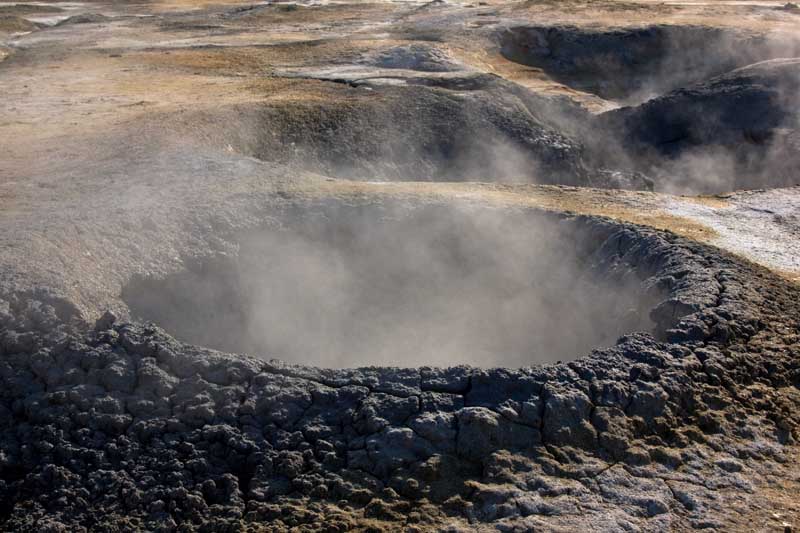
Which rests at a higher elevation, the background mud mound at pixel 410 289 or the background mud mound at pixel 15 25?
the background mud mound at pixel 15 25

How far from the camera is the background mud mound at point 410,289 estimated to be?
7.13 metres

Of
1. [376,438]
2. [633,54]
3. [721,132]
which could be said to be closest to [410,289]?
[376,438]

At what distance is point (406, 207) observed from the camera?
784cm

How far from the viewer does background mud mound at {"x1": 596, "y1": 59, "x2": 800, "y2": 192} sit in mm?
13023

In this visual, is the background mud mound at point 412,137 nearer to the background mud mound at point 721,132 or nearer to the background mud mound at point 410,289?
the background mud mound at point 721,132

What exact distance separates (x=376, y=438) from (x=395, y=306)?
117 inches

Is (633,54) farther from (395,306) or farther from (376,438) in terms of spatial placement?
(376,438)

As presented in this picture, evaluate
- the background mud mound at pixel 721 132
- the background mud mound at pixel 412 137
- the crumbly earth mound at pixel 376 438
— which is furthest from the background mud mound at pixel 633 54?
the crumbly earth mound at pixel 376 438

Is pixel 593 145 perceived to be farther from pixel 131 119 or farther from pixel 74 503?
pixel 74 503

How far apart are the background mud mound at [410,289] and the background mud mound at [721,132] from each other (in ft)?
19.9

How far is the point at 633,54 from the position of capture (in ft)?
61.7

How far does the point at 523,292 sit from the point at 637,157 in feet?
22.9

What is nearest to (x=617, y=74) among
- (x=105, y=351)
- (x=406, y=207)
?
(x=406, y=207)

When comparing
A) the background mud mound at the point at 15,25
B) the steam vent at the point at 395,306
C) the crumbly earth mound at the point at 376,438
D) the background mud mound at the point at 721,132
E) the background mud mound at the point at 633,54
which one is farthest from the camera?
the background mud mound at the point at 15,25
